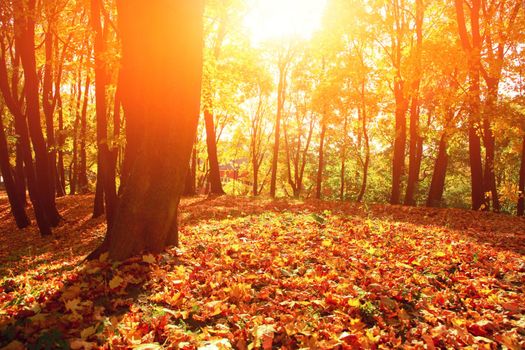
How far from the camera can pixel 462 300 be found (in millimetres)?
4785

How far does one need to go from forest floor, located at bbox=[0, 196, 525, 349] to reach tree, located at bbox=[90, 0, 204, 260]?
0.57 m

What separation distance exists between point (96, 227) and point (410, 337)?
39.4ft

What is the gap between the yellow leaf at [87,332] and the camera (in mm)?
3524

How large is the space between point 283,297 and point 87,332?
2.23 metres

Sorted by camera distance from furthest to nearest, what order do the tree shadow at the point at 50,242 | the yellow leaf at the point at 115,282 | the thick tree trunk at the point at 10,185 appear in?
the thick tree trunk at the point at 10,185 → the tree shadow at the point at 50,242 → the yellow leaf at the point at 115,282

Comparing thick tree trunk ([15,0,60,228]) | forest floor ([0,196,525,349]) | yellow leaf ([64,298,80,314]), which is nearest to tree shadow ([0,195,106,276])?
thick tree trunk ([15,0,60,228])

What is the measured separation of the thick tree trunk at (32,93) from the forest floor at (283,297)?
7911 millimetres

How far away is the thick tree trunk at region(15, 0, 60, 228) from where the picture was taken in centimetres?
1241

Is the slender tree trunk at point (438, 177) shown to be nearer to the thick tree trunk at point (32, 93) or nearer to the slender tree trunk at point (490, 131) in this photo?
the slender tree trunk at point (490, 131)

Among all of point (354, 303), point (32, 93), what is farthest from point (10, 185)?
point (354, 303)

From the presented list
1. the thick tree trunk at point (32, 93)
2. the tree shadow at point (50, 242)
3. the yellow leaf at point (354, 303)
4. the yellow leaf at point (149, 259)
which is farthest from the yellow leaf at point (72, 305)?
the thick tree trunk at point (32, 93)

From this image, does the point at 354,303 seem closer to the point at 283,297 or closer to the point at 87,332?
the point at 283,297

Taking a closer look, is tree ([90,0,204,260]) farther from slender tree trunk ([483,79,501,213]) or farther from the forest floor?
slender tree trunk ([483,79,501,213])

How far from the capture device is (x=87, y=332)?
11.7 feet
